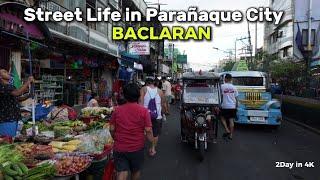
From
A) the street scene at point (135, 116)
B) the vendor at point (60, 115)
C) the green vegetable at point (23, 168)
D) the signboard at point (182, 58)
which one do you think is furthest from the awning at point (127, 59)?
the signboard at point (182, 58)

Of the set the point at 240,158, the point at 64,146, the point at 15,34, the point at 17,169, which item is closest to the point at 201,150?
the point at 240,158

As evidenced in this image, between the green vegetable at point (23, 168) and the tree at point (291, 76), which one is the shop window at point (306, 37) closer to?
the tree at point (291, 76)

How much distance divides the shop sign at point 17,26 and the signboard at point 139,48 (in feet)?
75.1

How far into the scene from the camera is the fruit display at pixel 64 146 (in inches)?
263

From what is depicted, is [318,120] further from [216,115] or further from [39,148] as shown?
[39,148]

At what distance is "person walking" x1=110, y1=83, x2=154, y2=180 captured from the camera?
5.87 metres

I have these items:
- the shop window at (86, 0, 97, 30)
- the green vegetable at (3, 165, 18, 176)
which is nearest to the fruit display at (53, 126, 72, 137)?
the green vegetable at (3, 165, 18, 176)

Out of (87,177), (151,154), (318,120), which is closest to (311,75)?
(318,120)

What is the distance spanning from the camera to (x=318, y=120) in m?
15.4

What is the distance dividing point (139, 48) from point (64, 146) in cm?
2737

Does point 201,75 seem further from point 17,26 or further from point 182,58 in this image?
point 182,58

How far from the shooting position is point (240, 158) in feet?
32.6

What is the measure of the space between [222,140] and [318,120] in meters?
4.76

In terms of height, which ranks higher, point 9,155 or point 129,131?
point 129,131
